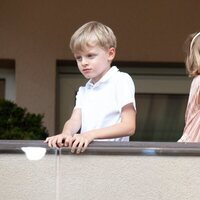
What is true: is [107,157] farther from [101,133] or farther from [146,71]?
[146,71]

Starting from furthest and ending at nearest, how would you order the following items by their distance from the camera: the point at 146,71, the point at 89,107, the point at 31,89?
the point at 146,71
the point at 31,89
the point at 89,107

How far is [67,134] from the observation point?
157 inches

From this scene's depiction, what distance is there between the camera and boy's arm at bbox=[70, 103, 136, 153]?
151 inches

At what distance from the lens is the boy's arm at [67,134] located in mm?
3832

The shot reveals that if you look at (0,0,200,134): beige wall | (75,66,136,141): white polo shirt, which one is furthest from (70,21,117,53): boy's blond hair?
(0,0,200,134): beige wall

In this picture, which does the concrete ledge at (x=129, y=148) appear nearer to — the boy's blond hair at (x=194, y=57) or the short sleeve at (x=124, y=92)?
the short sleeve at (x=124, y=92)

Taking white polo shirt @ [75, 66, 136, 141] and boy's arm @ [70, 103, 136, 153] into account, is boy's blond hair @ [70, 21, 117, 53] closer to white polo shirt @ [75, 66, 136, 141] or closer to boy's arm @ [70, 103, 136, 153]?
white polo shirt @ [75, 66, 136, 141]

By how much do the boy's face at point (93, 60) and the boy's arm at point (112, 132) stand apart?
0.27m

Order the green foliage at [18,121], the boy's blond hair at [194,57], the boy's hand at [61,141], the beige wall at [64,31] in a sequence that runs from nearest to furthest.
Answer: the boy's hand at [61,141] → the boy's blond hair at [194,57] → the green foliage at [18,121] → the beige wall at [64,31]

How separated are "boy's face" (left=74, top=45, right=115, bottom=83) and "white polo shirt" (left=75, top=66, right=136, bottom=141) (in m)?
0.08

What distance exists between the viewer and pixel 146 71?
797 cm
